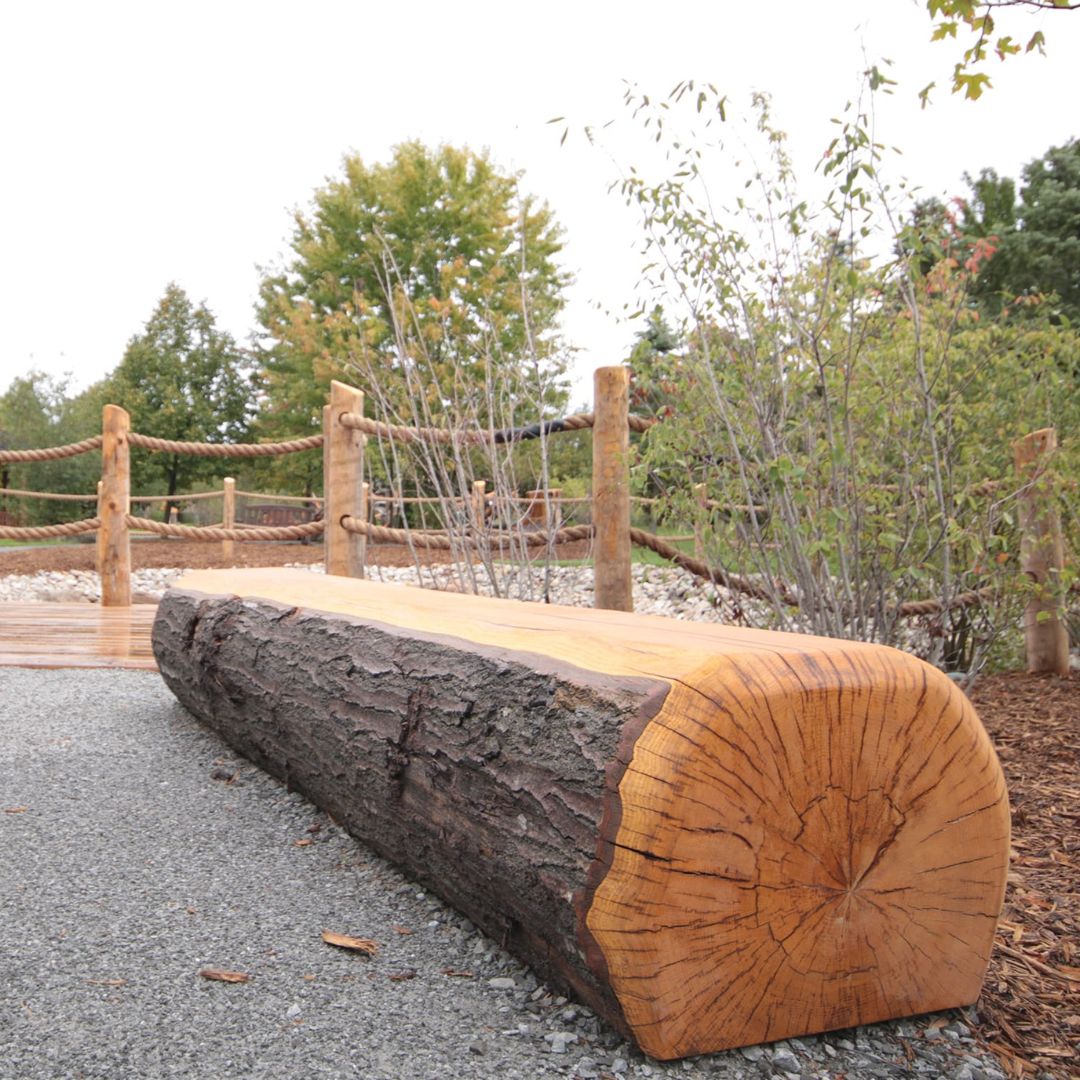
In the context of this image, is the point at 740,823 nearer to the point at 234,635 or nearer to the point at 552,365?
the point at 234,635

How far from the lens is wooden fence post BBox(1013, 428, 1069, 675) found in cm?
368

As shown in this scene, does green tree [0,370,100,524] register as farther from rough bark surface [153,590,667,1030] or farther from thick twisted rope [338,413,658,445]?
rough bark surface [153,590,667,1030]

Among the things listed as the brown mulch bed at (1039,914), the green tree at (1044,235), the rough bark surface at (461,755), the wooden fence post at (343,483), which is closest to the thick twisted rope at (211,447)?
the wooden fence post at (343,483)

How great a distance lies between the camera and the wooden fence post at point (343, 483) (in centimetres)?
498

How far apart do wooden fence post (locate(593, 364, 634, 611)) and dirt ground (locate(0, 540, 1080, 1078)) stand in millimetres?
1480

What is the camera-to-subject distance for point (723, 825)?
1389 millimetres

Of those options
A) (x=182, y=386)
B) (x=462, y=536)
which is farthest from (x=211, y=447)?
(x=182, y=386)

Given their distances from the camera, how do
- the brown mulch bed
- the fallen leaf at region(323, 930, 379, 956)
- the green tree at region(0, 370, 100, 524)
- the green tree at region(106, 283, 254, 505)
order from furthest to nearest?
the green tree at region(106, 283, 254, 505) → the green tree at region(0, 370, 100, 524) → the fallen leaf at region(323, 930, 379, 956) → the brown mulch bed

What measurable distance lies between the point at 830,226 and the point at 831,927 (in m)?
2.13

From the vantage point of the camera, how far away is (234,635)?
2.99 meters

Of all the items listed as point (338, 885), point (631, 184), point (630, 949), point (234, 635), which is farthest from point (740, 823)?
point (631, 184)

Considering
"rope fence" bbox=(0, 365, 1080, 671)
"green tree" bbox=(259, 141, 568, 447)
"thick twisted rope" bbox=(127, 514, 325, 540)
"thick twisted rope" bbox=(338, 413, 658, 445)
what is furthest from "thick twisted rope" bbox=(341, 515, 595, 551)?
"green tree" bbox=(259, 141, 568, 447)

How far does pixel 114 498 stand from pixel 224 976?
498 cm

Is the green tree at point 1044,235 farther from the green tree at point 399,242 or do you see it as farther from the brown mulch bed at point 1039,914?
the brown mulch bed at point 1039,914
